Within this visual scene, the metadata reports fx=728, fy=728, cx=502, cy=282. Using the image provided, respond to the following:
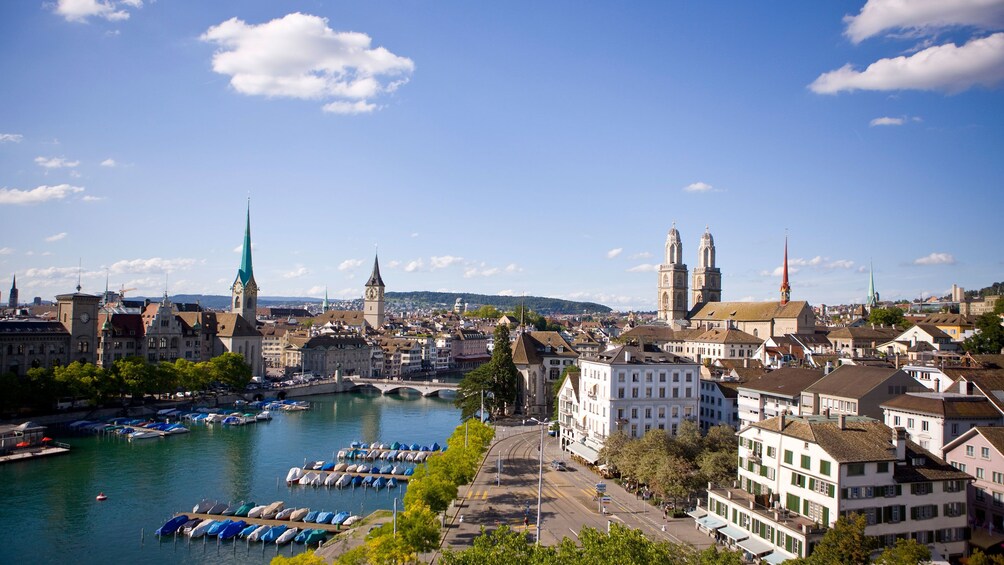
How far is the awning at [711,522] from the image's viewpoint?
2859 cm

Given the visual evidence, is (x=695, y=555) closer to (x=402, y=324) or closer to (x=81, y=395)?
(x=81, y=395)

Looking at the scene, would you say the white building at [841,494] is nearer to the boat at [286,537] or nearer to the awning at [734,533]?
the awning at [734,533]

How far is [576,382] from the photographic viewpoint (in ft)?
172

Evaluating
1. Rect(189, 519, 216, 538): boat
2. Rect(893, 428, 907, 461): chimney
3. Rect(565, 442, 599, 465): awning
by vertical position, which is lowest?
Rect(189, 519, 216, 538): boat

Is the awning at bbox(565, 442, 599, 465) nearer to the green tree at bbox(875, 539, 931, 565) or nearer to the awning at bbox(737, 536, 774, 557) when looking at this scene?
the awning at bbox(737, 536, 774, 557)

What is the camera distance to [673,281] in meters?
118

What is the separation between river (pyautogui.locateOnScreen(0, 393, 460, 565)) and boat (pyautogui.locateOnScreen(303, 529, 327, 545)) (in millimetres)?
544

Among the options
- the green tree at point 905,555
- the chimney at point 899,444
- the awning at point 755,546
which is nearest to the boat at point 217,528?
the awning at point 755,546

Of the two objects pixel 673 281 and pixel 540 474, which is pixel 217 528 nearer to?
pixel 540 474

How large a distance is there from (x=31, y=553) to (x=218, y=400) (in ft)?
158

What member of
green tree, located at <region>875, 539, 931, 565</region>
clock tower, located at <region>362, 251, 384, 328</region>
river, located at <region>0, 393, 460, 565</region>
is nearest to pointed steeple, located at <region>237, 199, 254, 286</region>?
clock tower, located at <region>362, 251, 384, 328</region>

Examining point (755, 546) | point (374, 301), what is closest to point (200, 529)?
point (755, 546)

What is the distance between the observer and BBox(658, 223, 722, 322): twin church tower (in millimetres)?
118438

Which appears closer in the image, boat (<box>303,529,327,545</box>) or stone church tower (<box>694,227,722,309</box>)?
boat (<box>303,529,327,545</box>)
